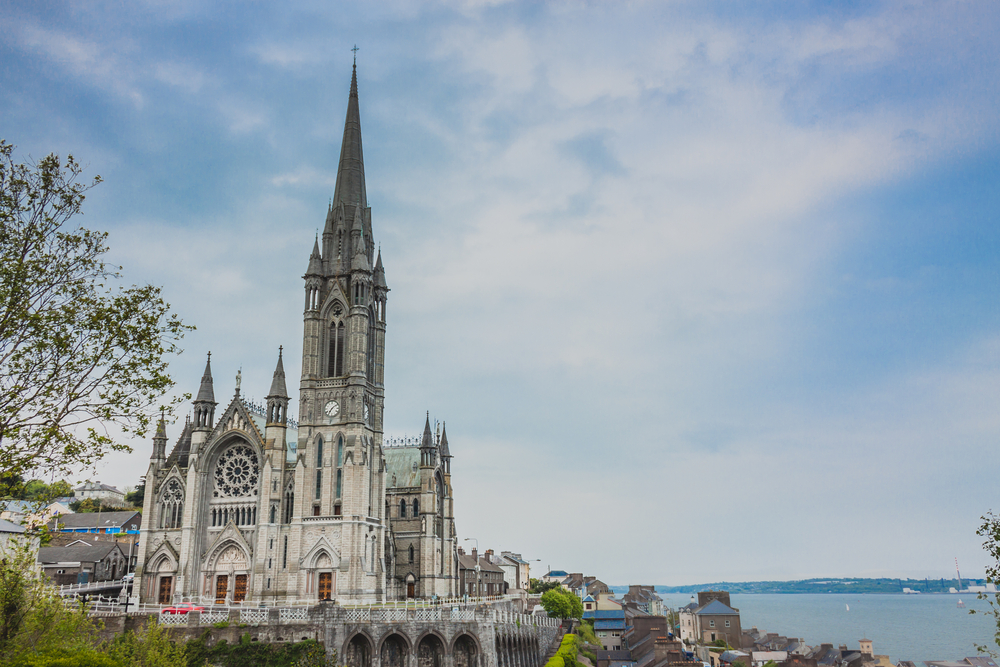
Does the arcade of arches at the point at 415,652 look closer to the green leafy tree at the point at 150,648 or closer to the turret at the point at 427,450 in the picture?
the green leafy tree at the point at 150,648

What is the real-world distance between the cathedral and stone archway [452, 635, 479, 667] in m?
11.8

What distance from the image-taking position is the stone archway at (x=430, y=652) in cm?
5541

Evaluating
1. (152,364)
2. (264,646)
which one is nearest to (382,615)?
(264,646)

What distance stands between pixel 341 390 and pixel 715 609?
72380 mm

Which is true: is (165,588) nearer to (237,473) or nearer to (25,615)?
(237,473)

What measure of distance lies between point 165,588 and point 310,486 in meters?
17.4

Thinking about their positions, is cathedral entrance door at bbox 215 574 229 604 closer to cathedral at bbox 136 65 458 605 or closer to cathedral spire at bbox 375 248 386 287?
cathedral at bbox 136 65 458 605

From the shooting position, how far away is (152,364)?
2262cm

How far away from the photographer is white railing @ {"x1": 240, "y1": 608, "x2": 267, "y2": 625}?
53.3 m

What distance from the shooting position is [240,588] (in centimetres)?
6888

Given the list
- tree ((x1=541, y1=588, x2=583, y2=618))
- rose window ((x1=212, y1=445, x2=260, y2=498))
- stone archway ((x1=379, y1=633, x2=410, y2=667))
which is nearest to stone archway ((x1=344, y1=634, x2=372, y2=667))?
stone archway ((x1=379, y1=633, x2=410, y2=667))

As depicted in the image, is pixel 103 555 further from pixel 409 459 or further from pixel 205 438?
pixel 409 459

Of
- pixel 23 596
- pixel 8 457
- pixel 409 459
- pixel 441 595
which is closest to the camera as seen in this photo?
pixel 8 457

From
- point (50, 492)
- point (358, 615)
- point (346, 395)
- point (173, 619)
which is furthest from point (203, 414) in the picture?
point (50, 492)
